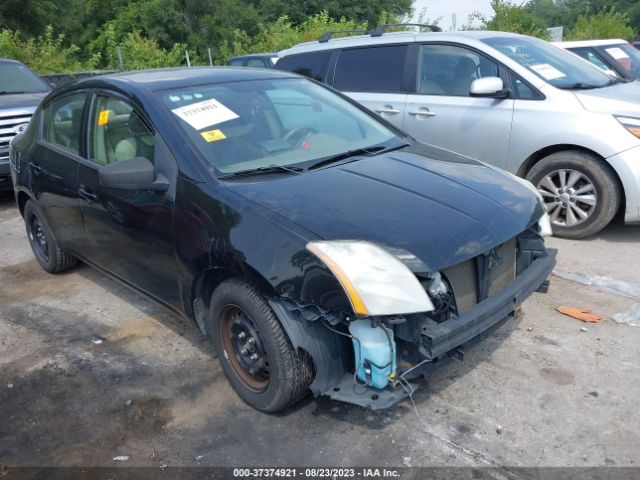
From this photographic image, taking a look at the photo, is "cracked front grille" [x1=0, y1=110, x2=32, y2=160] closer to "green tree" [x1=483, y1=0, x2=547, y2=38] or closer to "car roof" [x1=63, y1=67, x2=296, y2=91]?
"car roof" [x1=63, y1=67, x2=296, y2=91]

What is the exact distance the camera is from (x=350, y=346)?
106 inches

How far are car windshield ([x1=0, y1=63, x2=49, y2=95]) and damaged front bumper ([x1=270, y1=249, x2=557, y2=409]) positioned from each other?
7.47 meters

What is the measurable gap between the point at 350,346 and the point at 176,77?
2.13m

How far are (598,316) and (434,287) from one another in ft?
6.27

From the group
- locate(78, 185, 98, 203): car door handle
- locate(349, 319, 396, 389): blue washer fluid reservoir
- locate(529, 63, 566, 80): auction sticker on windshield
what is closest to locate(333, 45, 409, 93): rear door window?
locate(529, 63, 566, 80): auction sticker on windshield

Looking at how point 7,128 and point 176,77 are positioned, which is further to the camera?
point 7,128

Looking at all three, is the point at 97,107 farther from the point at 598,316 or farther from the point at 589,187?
the point at 589,187

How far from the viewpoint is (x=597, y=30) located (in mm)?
20672

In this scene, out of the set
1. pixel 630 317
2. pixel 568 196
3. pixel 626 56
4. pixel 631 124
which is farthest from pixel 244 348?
pixel 626 56

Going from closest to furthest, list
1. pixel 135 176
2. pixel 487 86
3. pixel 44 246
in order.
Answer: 1. pixel 135 176
2. pixel 44 246
3. pixel 487 86

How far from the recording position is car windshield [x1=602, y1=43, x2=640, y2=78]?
8781 millimetres

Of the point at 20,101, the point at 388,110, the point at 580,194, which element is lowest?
the point at 580,194

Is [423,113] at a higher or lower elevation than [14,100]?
lower

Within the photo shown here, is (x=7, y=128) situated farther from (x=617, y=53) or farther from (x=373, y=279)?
(x=617, y=53)
